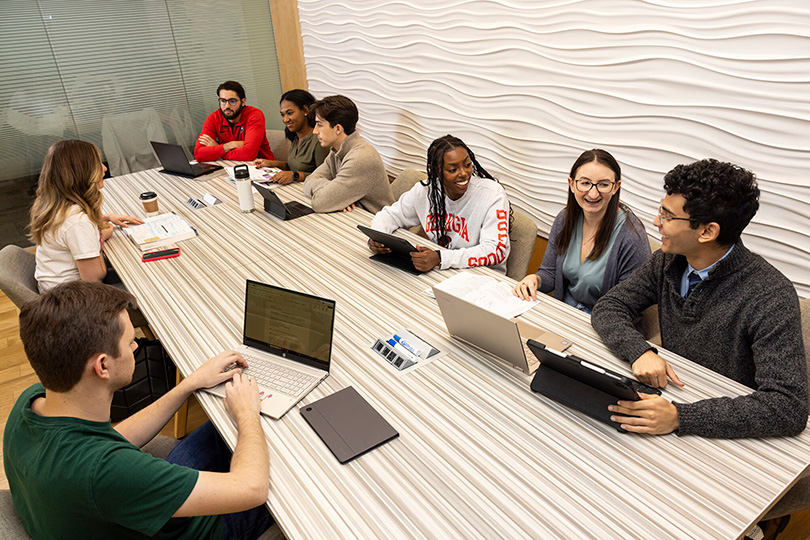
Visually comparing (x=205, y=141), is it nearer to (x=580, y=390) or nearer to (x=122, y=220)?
(x=122, y=220)

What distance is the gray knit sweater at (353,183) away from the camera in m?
3.00

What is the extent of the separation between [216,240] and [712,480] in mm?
2363

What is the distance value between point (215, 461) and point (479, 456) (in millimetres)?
847

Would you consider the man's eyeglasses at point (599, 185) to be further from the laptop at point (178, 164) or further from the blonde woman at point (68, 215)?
the laptop at point (178, 164)

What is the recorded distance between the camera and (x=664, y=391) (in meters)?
1.49

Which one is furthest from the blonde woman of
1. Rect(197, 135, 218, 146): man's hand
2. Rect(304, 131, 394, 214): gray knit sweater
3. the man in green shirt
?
Rect(197, 135, 218, 146): man's hand

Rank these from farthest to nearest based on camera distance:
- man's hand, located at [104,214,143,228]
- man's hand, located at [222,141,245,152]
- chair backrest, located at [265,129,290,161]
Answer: chair backrest, located at [265,129,290,161]
man's hand, located at [222,141,245,152]
man's hand, located at [104,214,143,228]

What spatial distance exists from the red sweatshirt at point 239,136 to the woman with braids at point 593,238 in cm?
269

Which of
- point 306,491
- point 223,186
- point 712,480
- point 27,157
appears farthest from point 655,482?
point 27,157

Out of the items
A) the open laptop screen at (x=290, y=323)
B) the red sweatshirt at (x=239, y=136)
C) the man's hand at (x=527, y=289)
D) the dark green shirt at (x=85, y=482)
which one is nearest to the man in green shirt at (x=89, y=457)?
the dark green shirt at (x=85, y=482)

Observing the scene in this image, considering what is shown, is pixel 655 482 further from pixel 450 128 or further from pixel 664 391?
pixel 450 128

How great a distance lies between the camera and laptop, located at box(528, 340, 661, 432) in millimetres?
1332

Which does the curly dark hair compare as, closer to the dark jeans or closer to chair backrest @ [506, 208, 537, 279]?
chair backrest @ [506, 208, 537, 279]

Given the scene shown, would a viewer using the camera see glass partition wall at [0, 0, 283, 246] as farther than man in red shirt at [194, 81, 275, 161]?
Yes
